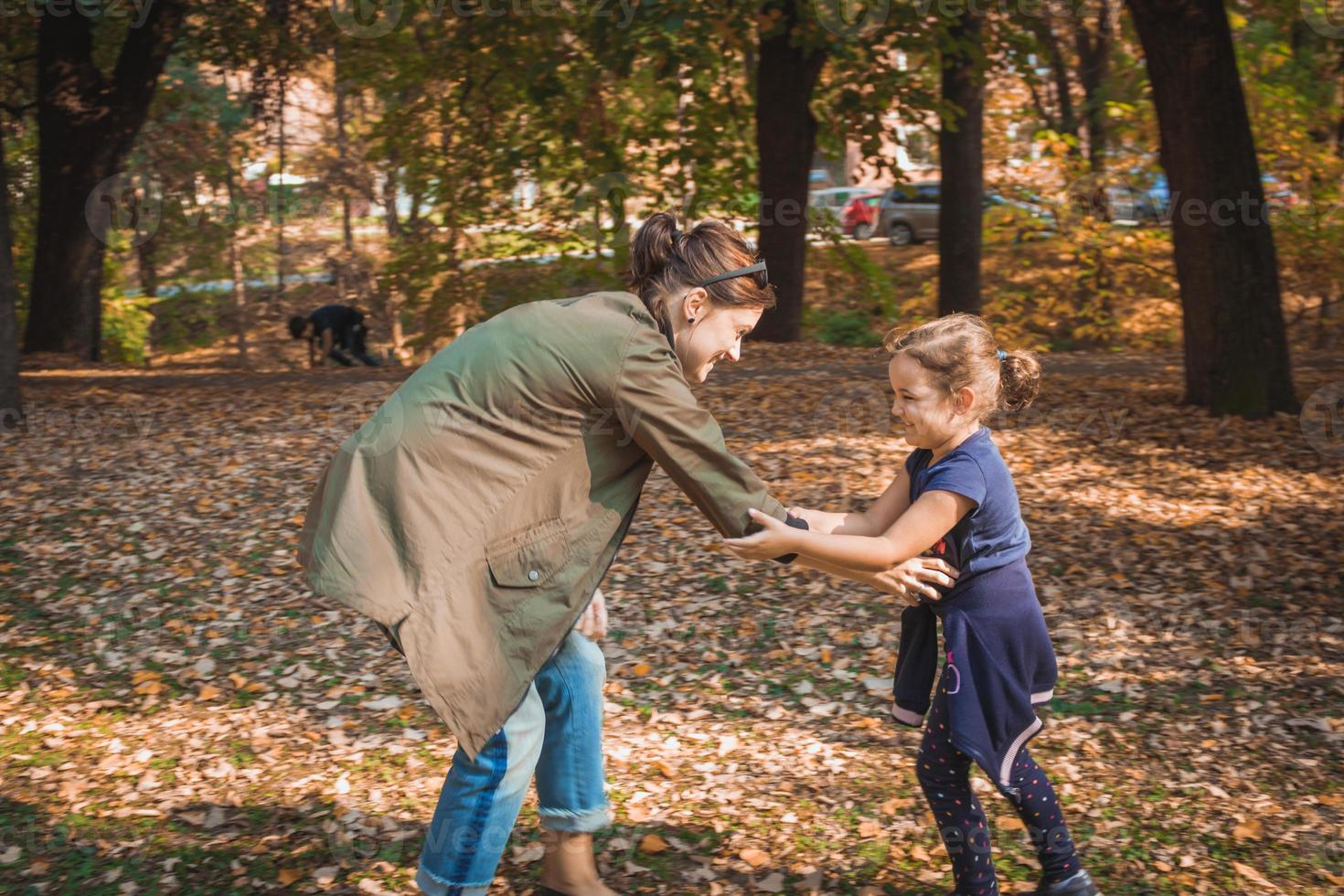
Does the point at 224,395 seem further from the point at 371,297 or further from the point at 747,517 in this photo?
the point at 371,297

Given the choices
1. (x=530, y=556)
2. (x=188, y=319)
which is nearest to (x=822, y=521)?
(x=530, y=556)

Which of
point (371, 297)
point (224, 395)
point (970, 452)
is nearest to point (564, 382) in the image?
point (970, 452)

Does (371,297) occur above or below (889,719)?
above

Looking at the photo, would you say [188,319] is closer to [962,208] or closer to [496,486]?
[962,208]

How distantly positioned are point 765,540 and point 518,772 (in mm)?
788

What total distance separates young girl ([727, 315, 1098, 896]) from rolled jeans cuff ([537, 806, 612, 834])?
2.71 ft

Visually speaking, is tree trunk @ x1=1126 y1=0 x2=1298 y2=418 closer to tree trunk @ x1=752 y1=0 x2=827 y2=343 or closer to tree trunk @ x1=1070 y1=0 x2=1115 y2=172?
tree trunk @ x1=752 y1=0 x2=827 y2=343

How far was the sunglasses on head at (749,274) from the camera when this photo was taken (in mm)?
2756

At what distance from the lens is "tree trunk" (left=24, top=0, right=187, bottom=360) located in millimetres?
11695

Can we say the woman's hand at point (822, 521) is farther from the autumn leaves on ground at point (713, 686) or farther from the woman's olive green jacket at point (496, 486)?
the autumn leaves on ground at point (713, 686)

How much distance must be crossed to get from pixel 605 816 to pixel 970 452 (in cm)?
135

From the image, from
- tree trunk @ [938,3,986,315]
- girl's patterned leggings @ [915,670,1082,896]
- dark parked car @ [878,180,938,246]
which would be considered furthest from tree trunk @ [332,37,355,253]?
girl's patterned leggings @ [915,670,1082,896]

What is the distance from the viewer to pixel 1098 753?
14.3 feet

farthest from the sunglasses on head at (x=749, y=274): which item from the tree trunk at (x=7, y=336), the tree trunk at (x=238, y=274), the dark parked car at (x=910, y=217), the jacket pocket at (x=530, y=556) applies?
the dark parked car at (x=910, y=217)
